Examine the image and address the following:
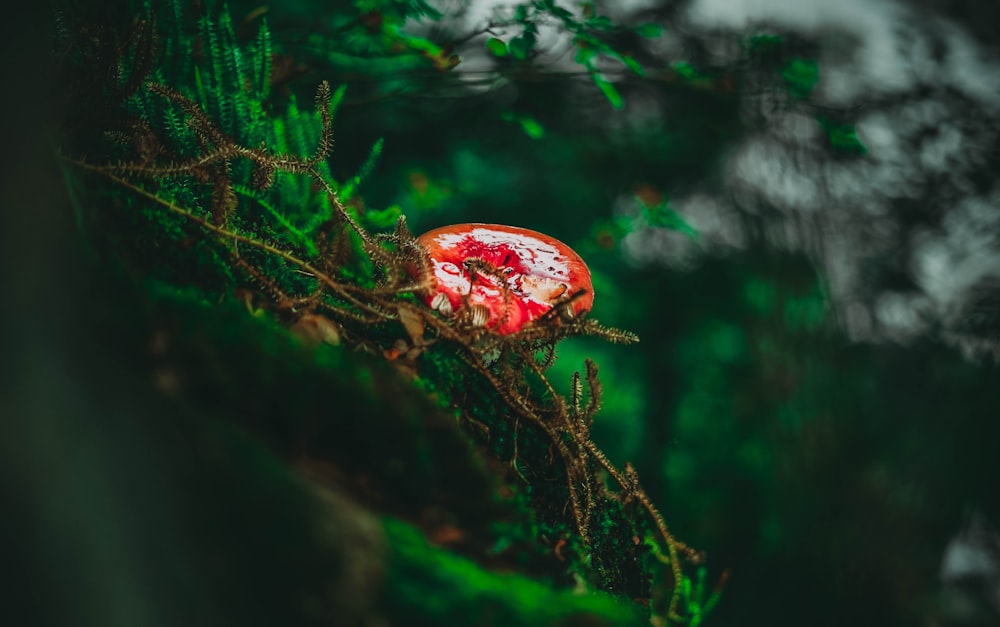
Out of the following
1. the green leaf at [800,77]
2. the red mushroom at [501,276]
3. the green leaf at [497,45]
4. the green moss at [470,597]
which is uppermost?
the green leaf at [497,45]

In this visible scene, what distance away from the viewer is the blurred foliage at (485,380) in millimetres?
372

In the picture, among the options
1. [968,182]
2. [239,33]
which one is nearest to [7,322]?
[239,33]

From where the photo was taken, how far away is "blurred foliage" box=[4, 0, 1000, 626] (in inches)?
14.6

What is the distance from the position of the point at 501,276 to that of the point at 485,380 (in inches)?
3.9

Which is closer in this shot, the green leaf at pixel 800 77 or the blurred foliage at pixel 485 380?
the blurred foliage at pixel 485 380

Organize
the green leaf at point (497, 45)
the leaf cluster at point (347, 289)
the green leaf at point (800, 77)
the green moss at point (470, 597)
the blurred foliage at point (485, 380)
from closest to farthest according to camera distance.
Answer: the blurred foliage at point (485, 380) → the leaf cluster at point (347, 289) → the green moss at point (470, 597) → the green leaf at point (497, 45) → the green leaf at point (800, 77)

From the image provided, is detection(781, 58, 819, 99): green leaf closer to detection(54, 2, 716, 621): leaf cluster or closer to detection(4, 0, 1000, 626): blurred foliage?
detection(4, 0, 1000, 626): blurred foliage

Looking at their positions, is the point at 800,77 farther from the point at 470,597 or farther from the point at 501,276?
the point at 470,597

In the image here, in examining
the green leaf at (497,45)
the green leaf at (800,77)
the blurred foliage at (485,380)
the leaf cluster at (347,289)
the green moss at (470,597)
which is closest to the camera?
the blurred foliage at (485,380)

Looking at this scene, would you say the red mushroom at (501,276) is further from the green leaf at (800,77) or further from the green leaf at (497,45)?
the green leaf at (800,77)

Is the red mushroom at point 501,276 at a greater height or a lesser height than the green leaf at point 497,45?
lesser

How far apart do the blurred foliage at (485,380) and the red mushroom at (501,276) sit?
0.22ft

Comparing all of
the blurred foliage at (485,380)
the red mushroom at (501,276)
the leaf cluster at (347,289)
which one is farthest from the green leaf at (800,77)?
the leaf cluster at (347,289)

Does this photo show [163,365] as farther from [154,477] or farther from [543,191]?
[543,191]
